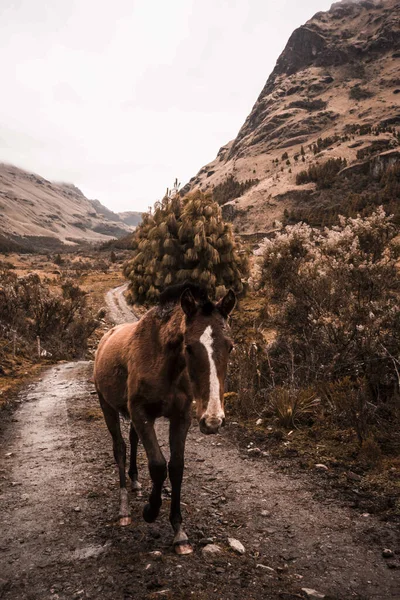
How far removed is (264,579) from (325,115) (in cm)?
13313

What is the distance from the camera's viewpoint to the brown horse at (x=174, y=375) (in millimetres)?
2783

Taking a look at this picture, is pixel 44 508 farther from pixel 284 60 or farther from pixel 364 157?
pixel 284 60

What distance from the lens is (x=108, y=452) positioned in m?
6.19

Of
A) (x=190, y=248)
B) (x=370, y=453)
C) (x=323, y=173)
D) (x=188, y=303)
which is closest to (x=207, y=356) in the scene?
(x=188, y=303)

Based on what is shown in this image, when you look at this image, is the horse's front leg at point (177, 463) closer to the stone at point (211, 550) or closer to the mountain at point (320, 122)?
the stone at point (211, 550)

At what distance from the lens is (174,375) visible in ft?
10.9

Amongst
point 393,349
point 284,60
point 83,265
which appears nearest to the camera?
point 393,349

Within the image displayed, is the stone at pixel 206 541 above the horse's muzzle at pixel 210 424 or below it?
below

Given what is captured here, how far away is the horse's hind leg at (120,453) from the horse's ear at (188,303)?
→ 2248mm

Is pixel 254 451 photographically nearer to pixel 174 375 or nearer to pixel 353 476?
pixel 353 476

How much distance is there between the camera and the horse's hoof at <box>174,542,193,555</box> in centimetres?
A: 323

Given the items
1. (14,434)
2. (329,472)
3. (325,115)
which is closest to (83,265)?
(14,434)

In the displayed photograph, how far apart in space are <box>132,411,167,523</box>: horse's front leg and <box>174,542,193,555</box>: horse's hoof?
1.15 feet

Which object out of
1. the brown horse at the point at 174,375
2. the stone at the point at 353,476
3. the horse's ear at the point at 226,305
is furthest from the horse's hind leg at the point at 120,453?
the stone at the point at 353,476
